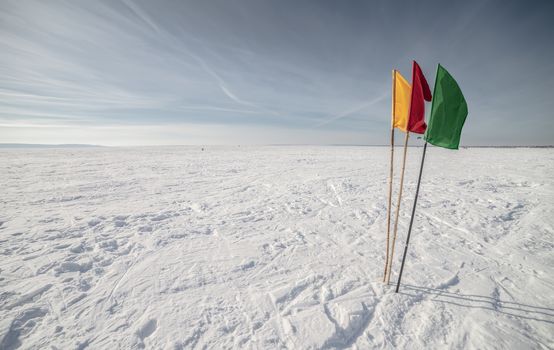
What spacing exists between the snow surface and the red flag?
7.73ft

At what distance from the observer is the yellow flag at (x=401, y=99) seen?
2.66 m

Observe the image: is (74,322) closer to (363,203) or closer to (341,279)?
(341,279)

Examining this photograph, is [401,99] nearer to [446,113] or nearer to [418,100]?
[418,100]

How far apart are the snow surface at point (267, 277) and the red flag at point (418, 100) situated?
236 cm

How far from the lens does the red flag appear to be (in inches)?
98.7

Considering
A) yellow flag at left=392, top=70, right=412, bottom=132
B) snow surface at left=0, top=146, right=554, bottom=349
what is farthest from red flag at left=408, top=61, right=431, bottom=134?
snow surface at left=0, top=146, right=554, bottom=349

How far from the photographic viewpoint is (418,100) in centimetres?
257

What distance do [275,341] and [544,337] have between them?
310 centimetres

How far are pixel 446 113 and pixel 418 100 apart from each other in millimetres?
352

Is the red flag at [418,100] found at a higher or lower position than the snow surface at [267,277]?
higher

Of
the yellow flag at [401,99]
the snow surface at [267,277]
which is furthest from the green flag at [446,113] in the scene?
the snow surface at [267,277]

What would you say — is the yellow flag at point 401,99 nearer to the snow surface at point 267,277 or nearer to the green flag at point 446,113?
the green flag at point 446,113

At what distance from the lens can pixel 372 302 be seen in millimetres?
3012

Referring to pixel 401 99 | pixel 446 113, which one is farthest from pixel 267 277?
pixel 446 113
